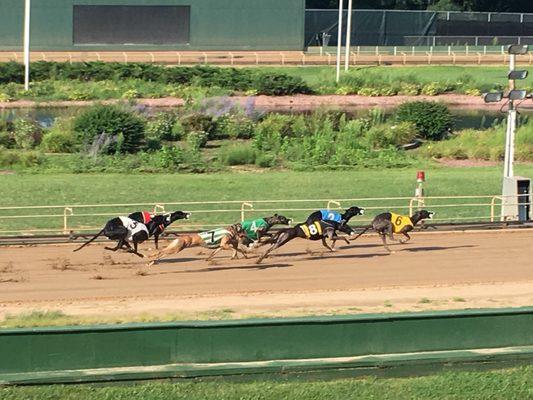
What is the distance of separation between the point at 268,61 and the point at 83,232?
1730 inches

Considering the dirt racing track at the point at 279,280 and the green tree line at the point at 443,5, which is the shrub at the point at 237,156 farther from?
the green tree line at the point at 443,5

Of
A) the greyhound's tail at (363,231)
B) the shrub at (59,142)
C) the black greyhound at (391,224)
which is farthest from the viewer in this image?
the shrub at (59,142)

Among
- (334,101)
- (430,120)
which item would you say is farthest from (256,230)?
(334,101)

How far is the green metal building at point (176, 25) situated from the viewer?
218 feet

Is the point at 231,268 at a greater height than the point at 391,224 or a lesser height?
lesser

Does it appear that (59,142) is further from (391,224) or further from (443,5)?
(443,5)

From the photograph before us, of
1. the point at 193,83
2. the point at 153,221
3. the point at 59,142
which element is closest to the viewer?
the point at 153,221

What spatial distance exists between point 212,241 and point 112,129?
1642cm

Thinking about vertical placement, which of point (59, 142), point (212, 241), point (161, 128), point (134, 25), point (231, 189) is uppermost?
point (134, 25)

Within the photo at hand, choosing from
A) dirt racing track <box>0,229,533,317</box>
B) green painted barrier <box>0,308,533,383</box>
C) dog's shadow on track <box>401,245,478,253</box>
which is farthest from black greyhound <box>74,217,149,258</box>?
green painted barrier <box>0,308,533,383</box>

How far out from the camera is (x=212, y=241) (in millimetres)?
19047

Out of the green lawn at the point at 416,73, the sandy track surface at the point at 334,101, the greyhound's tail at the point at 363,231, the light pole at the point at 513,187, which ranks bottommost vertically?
the greyhound's tail at the point at 363,231

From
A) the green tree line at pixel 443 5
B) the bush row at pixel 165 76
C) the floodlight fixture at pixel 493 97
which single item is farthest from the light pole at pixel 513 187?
the green tree line at pixel 443 5

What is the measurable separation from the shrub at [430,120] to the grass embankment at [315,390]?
26.9 metres
